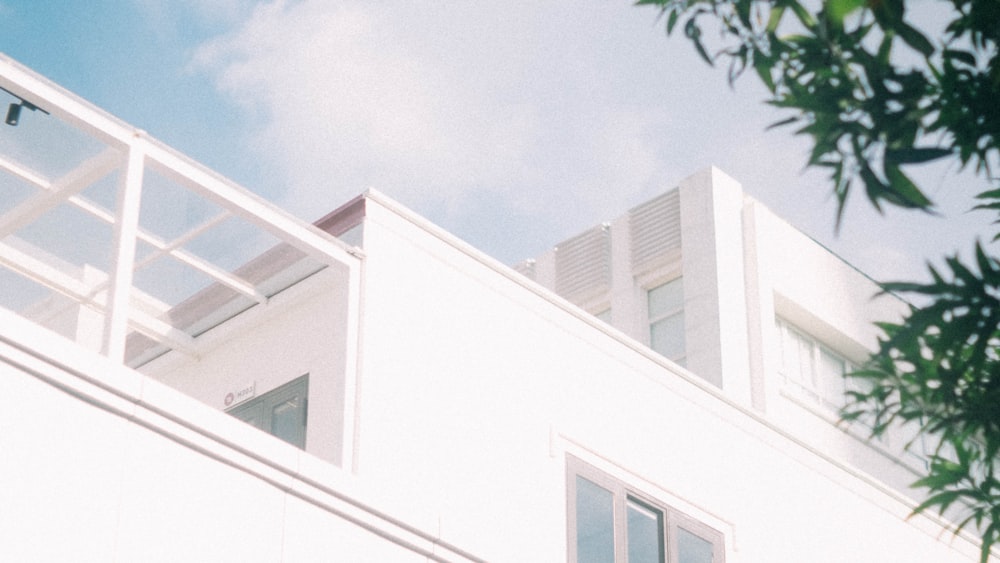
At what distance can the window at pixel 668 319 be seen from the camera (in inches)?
1064

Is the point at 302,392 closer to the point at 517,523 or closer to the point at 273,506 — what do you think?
the point at 517,523

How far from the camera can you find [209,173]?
12.6 m

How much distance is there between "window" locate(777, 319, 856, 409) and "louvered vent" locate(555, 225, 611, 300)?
11.6 ft

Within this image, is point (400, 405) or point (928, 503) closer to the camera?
point (928, 503)

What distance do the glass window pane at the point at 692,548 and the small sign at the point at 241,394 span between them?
485 centimetres

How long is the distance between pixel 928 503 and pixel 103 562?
17.1 feet

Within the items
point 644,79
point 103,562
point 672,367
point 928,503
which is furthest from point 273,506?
point 672,367

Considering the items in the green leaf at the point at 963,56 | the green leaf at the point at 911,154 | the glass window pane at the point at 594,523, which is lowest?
the green leaf at the point at 911,154

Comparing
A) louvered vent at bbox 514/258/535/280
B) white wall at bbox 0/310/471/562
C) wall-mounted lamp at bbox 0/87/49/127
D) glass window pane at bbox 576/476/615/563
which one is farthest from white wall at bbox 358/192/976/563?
louvered vent at bbox 514/258/535/280

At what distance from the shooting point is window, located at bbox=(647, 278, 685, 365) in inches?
1064

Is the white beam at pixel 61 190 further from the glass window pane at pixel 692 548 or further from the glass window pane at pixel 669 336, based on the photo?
the glass window pane at pixel 669 336

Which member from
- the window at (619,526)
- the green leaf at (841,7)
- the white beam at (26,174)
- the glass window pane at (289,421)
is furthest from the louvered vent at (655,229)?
Answer: the green leaf at (841,7)

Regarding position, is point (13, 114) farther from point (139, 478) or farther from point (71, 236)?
point (139, 478)

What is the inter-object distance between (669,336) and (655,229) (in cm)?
231
